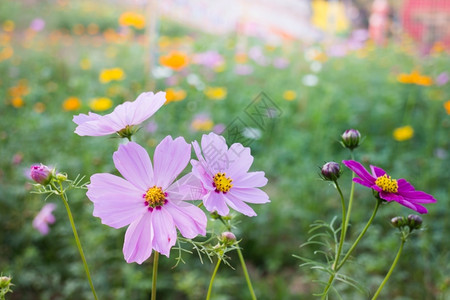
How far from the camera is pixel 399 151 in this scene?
6.86 feet

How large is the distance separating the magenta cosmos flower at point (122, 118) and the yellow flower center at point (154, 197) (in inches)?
2.1

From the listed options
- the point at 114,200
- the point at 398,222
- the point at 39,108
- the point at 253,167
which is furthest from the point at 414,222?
the point at 39,108

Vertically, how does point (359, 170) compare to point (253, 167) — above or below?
above

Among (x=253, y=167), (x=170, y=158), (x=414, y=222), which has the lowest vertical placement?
(x=253, y=167)

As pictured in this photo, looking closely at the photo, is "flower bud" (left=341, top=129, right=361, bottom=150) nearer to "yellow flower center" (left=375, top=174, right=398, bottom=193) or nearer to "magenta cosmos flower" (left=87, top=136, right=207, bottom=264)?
"yellow flower center" (left=375, top=174, right=398, bottom=193)

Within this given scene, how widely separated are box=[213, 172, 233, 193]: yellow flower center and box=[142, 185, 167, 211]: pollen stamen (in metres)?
0.04

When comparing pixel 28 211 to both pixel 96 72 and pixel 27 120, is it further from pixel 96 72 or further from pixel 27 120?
pixel 96 72

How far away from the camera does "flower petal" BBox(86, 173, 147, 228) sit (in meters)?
0.28

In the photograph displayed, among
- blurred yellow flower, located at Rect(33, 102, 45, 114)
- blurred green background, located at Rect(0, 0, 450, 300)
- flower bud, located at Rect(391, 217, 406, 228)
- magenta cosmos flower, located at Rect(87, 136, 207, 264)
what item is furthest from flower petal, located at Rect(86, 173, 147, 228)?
blurred yellow flower, located at Rect(33, 102, 45, 114)

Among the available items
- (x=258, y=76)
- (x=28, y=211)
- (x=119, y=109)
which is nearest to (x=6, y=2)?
(x=258, y=76)

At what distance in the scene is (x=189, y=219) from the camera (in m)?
0.29

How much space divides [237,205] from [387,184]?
13 centimetres

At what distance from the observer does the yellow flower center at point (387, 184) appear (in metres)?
0.34

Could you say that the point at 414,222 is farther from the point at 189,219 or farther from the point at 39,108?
the point at 39,108
